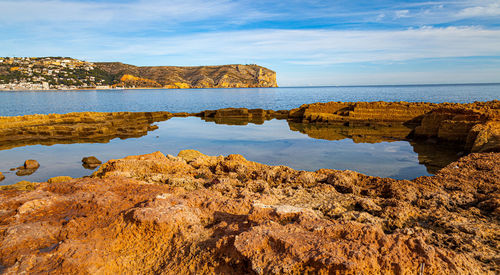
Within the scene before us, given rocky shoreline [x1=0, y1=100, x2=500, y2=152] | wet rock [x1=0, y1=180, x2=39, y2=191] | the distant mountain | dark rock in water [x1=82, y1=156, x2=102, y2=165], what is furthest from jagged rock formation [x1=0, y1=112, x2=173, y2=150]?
the distant mountain

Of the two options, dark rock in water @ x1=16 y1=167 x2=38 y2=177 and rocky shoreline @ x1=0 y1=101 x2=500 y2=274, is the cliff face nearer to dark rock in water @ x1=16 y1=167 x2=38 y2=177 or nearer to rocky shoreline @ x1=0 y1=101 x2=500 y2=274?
dark rock in water @ x1=16 y1=167 x2=38 y2=177

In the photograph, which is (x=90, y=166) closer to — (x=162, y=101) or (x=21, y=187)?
(x=21, y=187)

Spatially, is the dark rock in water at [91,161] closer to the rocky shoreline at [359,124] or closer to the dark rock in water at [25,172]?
the dark rock in water at [25,172]

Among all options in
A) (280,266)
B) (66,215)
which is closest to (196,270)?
(280,266)

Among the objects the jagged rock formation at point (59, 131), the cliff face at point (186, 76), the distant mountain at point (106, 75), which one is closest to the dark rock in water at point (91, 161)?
the jagged rock formation at point (59, 131)

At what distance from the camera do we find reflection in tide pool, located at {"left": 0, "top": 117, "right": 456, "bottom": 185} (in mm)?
10719

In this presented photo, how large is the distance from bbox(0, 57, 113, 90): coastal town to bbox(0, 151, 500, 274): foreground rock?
475 ft

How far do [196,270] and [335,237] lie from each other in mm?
1307

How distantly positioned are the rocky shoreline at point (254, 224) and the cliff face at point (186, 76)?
157 m

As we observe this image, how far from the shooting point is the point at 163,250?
2.72 m

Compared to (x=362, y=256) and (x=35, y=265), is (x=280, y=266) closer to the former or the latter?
(x=362, y=256)

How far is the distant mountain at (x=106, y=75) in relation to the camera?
4872 inches

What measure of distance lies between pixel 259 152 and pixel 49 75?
155m

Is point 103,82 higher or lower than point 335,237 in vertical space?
higher
